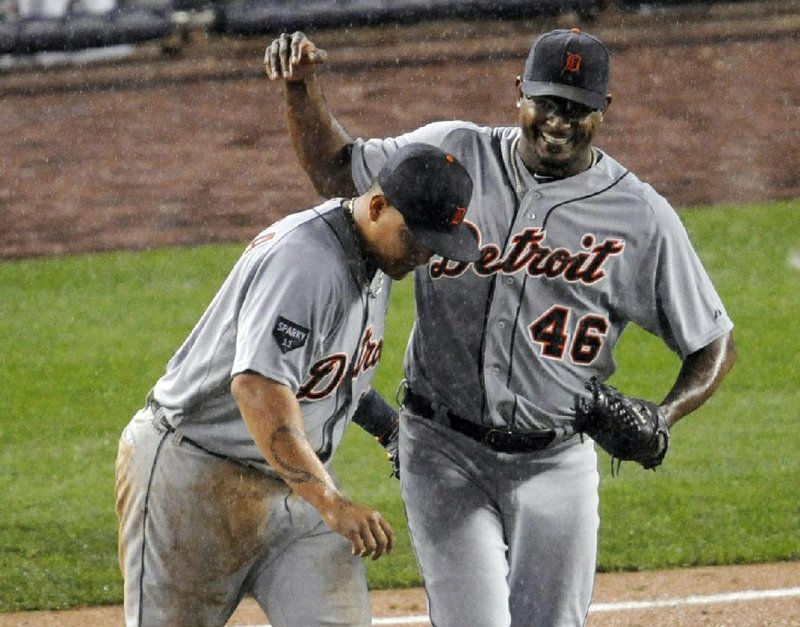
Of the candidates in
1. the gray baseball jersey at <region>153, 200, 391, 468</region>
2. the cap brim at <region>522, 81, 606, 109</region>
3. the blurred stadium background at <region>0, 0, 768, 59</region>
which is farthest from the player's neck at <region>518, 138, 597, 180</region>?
the blurred stadium background at <region>0, 0, 768, 59</region>

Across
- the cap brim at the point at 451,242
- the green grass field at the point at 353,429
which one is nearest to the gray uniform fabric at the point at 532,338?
the cap brim at the point at 451,242

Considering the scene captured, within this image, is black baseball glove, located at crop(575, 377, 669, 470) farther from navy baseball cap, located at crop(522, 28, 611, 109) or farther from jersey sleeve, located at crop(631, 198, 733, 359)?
navy baseball cap, located at crop(522, 28, 611, 109)

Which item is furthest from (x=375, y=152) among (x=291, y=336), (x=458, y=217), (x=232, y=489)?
(x=232, y=489)

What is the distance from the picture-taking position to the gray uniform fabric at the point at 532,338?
14.5 ft

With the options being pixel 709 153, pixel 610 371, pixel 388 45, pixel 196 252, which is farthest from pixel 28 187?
pixel 610 371

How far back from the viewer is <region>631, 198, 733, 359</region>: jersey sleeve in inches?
175

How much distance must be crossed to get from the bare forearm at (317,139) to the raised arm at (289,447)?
108cm

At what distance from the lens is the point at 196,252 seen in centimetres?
1395

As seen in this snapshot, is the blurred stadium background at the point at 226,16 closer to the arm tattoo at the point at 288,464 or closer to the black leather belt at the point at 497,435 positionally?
the black leather belt at the point at 497,435

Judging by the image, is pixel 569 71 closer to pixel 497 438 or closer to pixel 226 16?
pixel 497 438

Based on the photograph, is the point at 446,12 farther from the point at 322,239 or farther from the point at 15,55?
the point at 322,239

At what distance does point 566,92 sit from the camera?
436 cm

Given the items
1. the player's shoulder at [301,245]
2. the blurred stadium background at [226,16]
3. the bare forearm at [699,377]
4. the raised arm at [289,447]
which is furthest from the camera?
the blurred stadium background at [226,16]

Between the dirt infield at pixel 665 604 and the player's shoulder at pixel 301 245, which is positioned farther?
the dirt infield at pixel 665 604
